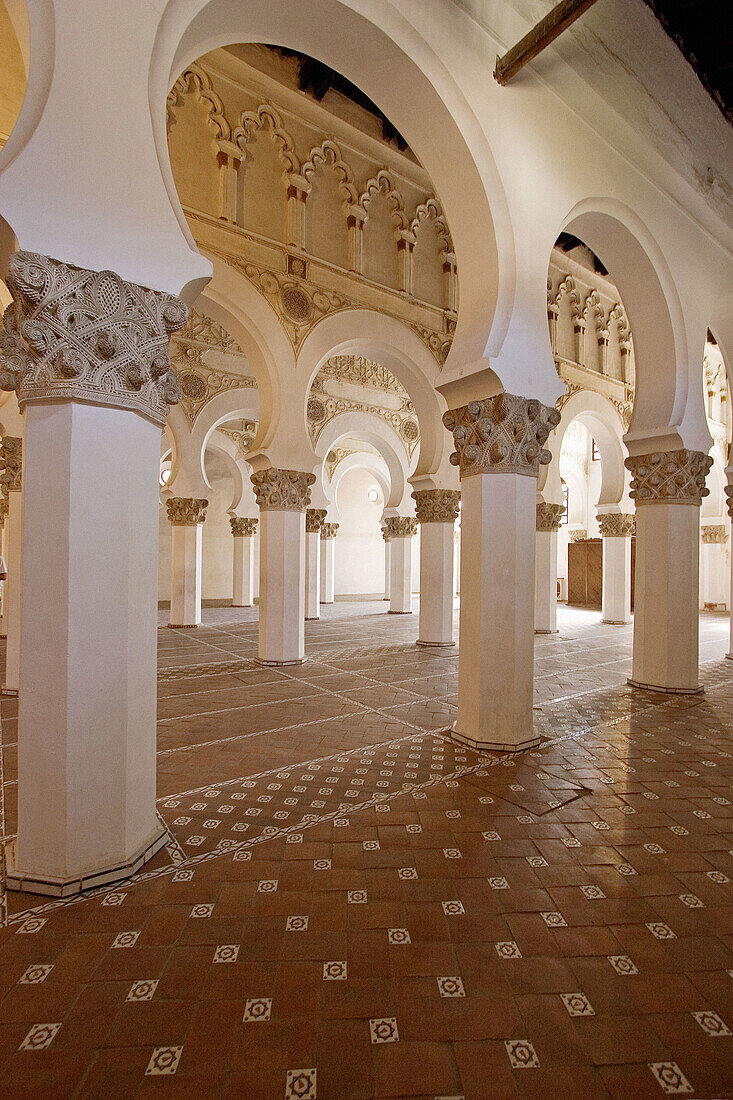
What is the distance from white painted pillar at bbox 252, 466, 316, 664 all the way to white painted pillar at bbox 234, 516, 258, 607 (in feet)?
27.0

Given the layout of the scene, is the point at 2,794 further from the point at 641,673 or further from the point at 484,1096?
the point at 641,673

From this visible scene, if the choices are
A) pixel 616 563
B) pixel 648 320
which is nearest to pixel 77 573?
pixel 648 320

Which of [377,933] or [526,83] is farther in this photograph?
[526,83]

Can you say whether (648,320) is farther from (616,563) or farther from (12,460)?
(616,563)

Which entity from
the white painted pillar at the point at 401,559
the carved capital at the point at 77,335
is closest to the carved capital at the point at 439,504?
the white painted pillar at the point at 401,559

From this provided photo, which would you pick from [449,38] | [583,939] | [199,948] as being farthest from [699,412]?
[199,948]

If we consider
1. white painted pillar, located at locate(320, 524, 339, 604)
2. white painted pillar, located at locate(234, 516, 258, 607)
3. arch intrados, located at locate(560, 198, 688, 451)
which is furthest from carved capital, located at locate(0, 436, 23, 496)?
white painted pillar, located at locate(320, 524, 339, 604)

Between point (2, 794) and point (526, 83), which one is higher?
point (526, 83)

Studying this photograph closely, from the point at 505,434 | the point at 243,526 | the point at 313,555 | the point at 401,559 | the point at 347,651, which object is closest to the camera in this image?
the point at 505,434

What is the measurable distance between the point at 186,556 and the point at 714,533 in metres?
16.6

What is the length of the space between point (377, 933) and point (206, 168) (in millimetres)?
8456

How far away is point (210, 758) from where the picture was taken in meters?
4.31

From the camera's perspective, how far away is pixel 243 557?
663 inches

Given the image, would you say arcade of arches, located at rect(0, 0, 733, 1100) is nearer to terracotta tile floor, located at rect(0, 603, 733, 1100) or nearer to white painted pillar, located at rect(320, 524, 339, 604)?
terracotta tile floor, located at rect(0, 603, 733, 1100)
